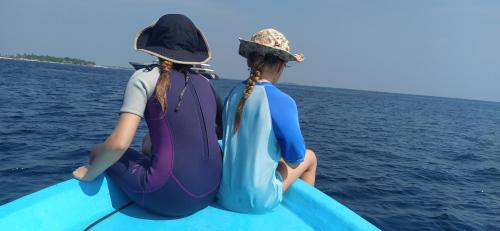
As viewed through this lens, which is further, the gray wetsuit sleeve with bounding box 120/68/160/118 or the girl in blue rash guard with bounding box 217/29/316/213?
the girl in blue rash guard with bounding box 217/29/316/213

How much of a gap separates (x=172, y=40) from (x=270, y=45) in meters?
0.67

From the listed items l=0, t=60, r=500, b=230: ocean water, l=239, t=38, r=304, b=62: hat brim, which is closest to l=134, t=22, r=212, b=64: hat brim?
l=239, t=38, r=304, b=62: hat brim

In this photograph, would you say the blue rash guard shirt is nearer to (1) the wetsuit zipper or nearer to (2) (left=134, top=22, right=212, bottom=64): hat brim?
(1) the wetsuit zipper

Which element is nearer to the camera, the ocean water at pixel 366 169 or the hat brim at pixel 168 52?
the hat brim at pixel 168 52

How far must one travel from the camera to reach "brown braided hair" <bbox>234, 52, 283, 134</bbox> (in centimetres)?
269

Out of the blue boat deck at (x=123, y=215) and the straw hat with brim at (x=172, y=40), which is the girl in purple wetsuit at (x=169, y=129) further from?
the blue boat deck at (x=123, y=215)

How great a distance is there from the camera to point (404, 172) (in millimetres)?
10820

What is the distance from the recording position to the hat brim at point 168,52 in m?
2.49

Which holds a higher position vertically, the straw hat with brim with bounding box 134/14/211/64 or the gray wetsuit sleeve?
the straw hat with brim with bounding box 134/14/211/64

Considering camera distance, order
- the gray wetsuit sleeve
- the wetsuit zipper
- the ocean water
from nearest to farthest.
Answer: the gray wetsuit sleeve < the wetsuit zipper < the ocean water

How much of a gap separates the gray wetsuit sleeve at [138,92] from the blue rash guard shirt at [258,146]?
0.68 m

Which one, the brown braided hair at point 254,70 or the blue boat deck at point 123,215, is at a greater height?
the brown braided hair at point 254,70

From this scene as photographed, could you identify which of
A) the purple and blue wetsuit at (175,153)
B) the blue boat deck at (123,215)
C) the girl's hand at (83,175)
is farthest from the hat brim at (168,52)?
the blue boat deck at (123,215)

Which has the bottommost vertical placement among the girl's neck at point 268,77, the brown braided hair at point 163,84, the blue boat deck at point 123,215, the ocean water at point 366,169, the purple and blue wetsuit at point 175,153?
the ocean water at point 366,169
